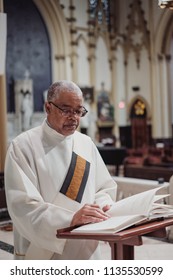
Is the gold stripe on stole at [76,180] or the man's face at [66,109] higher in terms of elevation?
the man's face at [66,109]

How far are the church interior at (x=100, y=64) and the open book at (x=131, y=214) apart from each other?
12.2m

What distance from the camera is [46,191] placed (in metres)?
1.94

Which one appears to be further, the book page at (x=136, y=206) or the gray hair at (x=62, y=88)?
the gray hair at (x=62, y=88)

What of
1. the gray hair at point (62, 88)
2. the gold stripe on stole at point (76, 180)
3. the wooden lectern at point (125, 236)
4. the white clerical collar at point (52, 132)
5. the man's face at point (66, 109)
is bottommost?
the wooden lectern at point (125, 236)

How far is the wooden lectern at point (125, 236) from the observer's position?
1463 mm

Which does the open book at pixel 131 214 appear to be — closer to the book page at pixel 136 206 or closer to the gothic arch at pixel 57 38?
the book page at pixel 136 206

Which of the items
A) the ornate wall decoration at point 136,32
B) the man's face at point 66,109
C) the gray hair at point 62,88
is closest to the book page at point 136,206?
the man's face at point 66,109

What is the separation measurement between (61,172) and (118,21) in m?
16.8

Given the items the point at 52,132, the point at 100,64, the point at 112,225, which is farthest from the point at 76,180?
the point at 100,64

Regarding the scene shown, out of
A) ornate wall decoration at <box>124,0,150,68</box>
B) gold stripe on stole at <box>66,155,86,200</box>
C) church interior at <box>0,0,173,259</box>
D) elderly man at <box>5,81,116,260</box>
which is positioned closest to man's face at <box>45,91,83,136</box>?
elderly man at <box>5,81,116,260</box>

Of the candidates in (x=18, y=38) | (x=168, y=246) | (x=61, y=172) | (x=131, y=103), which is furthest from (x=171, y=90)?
(x=61, y=172)

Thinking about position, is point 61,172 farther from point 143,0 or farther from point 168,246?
point 143,0

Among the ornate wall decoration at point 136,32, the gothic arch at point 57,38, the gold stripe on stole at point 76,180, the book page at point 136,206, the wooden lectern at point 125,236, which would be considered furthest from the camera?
the ornate wall decoration at point 136,32
